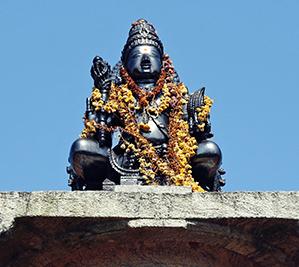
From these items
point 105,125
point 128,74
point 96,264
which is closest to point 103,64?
point 128,74

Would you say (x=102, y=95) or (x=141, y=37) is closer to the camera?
(x=102, y=95)

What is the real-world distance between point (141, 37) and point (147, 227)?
4.30 metres

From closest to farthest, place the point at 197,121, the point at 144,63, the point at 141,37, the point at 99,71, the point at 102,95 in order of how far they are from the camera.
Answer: the point at 197,121, the point at 102,95, the point at 99,71, the point at 144,63, the point at 141,37

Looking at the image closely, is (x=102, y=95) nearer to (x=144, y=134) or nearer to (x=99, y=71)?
(x=99, y=71)

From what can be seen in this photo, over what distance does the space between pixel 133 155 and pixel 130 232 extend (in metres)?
1.91

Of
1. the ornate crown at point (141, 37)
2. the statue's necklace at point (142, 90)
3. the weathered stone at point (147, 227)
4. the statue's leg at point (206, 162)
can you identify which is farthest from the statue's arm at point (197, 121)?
the weathered stone at point (147, 227)

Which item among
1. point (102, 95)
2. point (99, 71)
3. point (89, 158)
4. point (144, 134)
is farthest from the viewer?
point (99, 71)

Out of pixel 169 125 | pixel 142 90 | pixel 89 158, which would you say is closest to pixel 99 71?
pixel 142 90

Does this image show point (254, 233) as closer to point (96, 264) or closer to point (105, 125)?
point (96, 264)

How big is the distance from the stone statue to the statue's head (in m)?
0.01

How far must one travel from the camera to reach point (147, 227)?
706 cm

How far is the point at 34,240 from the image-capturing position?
7.29 m

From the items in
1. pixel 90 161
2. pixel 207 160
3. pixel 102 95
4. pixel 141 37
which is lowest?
pixel 90 161

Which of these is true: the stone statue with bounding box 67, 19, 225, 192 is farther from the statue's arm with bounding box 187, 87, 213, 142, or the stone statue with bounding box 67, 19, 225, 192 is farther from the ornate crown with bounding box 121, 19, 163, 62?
the ornate crown with bounding box 121, 19, 163, 62
